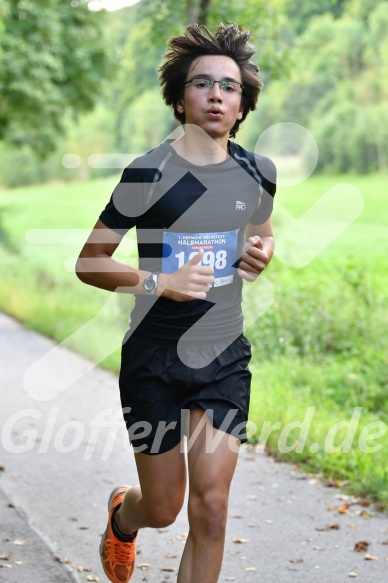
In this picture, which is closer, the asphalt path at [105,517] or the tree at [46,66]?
the asphalt path at [105,517]

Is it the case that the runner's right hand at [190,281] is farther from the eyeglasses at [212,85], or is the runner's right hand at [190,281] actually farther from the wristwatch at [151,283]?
the eyeglasses at [212,85]

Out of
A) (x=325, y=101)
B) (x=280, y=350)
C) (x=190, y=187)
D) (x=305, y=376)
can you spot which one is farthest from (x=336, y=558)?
(x=325, y=101)

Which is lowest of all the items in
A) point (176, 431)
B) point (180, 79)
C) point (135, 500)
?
point (135, 500)

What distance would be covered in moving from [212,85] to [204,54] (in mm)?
172

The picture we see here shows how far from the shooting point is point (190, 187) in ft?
11.5

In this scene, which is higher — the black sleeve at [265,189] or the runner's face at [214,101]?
the runner's face at [214,101]

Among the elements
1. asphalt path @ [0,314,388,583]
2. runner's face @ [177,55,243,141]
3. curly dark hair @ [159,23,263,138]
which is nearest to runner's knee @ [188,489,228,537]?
asphalt path @ [0,314,388,583]

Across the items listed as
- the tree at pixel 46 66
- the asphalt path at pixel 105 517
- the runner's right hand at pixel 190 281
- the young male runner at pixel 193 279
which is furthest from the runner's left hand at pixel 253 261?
the tree at pixel 46 66

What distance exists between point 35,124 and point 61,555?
2189 centimetres

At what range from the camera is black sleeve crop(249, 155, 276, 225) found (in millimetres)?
3764

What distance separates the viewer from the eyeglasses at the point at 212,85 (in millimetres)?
3643

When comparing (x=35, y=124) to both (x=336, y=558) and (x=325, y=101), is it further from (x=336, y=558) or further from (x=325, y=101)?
(x=336, y=558)

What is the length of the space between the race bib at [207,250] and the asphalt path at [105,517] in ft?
5.42

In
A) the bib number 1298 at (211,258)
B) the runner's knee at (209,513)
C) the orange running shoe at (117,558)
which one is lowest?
the orange running shoe at (117,558)
